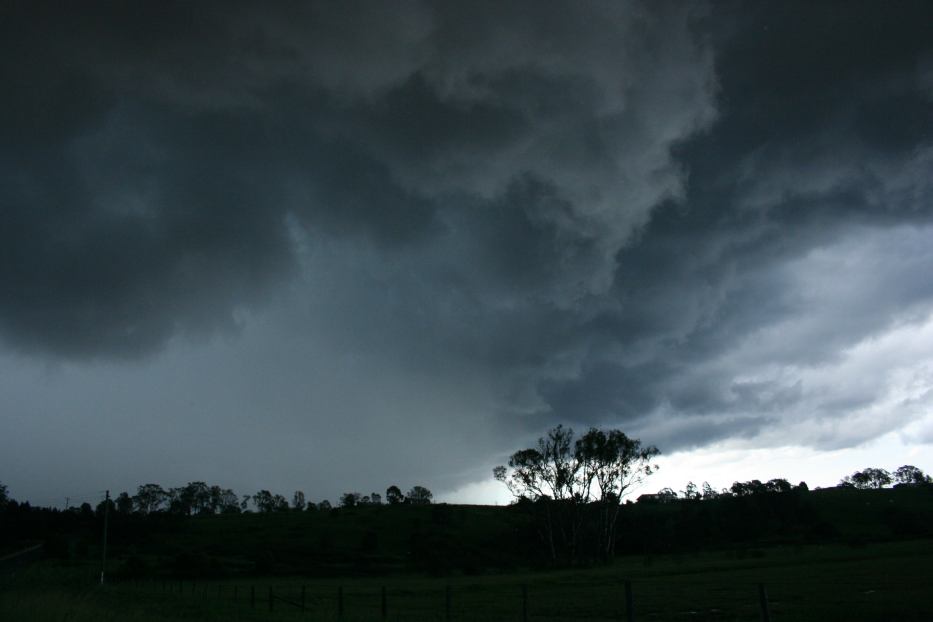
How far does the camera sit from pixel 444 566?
95562mm

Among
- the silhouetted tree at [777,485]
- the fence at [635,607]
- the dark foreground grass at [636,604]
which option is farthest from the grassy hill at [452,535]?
the fence at [635,607]

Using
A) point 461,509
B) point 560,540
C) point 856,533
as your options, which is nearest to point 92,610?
point 560,540

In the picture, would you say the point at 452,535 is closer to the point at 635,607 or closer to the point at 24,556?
the point at 24,556

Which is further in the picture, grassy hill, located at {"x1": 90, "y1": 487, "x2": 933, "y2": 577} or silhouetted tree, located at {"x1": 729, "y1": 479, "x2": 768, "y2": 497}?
silhouetted tree, located at {"x1": 729, "y1": 479, "x2": 768, "y2": 497}

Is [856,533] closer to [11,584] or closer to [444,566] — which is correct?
[444,566]

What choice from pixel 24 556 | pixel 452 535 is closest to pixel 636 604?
pixel 24 556

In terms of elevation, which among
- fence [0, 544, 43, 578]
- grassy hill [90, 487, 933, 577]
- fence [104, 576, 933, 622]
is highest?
fence [104, 576, 933, 622]

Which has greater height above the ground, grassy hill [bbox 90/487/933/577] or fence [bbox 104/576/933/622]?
fence [bbox 104/576/933/622]

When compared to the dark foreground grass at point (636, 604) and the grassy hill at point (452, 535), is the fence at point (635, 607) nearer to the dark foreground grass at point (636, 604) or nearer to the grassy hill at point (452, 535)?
the dark foreground grass at point (636, 604)

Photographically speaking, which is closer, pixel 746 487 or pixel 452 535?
pixel 452 535

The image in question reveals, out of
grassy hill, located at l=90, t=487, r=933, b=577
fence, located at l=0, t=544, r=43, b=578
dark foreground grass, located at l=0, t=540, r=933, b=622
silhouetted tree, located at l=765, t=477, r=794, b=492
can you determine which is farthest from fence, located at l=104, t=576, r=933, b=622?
silhouetted tree, located at l=765, t=477, r=794, b=492

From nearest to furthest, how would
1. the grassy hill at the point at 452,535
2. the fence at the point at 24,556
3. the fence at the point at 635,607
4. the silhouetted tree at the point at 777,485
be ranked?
the fence at the point at 635,607 → the fence at the point at 24,556 → the grassy hill at the point at 452,535 → the silhouetted tree at the point at 777,485

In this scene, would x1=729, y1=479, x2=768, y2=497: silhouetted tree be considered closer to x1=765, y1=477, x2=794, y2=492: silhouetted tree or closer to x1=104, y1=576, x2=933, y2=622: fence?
x1=765, y1=477, x2=794, y2=492: silhouetted tree

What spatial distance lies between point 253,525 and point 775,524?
364 feet
